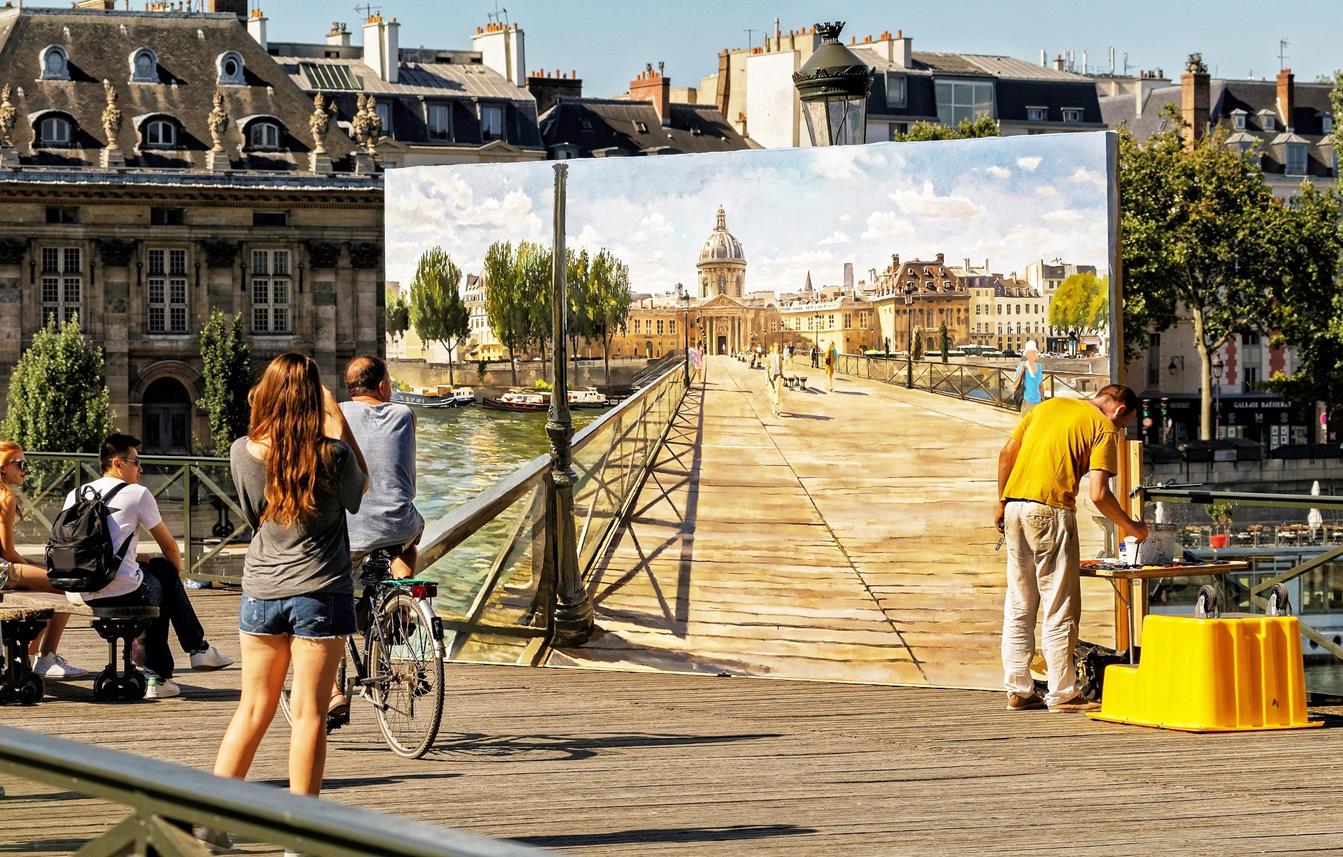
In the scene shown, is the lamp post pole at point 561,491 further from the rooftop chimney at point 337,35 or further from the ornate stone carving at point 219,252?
the rooftop chimney at point 337,35

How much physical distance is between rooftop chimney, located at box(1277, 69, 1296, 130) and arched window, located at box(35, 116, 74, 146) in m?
52.0

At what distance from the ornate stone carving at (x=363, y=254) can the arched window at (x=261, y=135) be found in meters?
4.72

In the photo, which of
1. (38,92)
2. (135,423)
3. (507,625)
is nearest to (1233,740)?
(507,625)

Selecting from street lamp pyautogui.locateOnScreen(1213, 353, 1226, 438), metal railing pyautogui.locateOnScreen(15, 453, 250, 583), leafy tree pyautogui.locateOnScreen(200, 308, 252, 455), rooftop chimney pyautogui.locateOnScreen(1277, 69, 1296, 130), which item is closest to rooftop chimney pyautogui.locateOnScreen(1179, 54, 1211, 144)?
rooftop chimney pyautogui.locateOnScreen(1277, 69, 1296, 130)

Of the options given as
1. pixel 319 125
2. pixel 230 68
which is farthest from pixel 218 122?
pixel 230 68

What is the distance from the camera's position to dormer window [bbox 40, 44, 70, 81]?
6438 cm

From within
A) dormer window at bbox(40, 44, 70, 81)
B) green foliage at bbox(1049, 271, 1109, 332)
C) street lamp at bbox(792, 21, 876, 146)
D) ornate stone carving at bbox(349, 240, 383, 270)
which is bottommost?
green foliage at bbox(1049, 271, 1109, 332)

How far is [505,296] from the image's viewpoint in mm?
12438

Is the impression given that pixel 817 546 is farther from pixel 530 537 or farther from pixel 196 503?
pixel 196 503

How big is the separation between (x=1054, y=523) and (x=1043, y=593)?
0.40 m

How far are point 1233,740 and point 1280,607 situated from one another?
151cm

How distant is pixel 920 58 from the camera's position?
8744 centimetres

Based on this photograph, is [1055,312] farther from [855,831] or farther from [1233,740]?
[855,831]

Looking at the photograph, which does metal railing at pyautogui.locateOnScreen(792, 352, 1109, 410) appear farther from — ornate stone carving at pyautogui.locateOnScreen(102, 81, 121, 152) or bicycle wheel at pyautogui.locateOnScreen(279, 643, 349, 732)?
ornate stone carving at pyautogui.locateOnScreen(102, 81, 121, 152)
